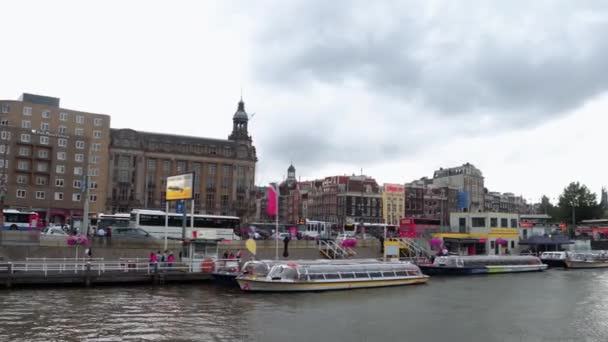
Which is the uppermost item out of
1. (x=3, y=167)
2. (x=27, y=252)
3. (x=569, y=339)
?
(x=3, y=167)

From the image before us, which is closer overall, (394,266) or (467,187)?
(394,266)

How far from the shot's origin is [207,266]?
2007 inches

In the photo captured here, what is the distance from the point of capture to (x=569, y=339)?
A: 29.4 meters

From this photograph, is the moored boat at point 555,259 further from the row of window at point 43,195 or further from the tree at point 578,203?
the row of window at point 43,195

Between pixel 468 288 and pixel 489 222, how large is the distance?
121 ft

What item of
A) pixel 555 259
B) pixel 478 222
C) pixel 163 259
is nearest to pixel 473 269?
pixel 478 222

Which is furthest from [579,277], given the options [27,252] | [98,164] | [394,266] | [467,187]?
[467,187]

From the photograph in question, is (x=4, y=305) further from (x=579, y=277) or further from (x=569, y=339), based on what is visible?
(x=579, y=277)

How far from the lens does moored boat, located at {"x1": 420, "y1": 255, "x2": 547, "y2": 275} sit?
65250 millimetres

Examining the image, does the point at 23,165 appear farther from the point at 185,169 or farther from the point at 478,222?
the point at 478,222

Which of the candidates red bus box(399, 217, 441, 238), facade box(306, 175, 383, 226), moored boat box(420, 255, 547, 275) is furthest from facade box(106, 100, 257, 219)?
moored boat box(420, 255, 547, 275)

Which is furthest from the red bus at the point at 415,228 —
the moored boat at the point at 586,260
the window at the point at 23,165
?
the window at the point at 23,165

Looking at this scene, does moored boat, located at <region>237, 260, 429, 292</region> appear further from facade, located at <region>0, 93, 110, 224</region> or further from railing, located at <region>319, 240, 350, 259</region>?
facade, located at <region>0, 93, 110, 224</region>

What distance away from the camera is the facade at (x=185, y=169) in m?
126
